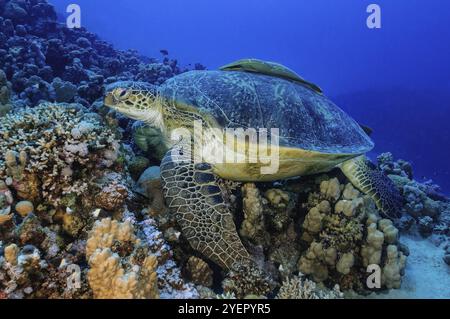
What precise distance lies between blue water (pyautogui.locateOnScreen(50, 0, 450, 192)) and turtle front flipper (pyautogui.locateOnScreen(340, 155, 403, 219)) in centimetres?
2117

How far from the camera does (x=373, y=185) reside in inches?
177

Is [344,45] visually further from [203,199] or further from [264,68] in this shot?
[203,199]

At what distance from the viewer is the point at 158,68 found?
9.64 meters

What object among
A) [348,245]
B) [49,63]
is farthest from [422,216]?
[49,63]

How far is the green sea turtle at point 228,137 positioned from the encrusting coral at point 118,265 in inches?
26.8

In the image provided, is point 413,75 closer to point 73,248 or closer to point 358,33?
point 358,33

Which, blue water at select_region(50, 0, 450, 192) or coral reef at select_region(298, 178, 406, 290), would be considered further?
blue water at select_region(50, 0, 450, 192)

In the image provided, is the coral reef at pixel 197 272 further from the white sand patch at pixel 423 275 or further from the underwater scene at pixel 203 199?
the white sand patch at pixel 423 275

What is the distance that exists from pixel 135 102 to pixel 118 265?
8.00ft

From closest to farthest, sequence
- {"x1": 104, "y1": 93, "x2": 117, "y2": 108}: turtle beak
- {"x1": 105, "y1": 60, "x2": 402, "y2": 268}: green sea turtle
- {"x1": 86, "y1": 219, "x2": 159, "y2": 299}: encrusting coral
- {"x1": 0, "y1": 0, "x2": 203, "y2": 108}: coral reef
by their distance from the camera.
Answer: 1. {"x1": 86, "y1": 219, "x2": 159, "y2": 299}: encrusting coral
2. {"x1": 105, "y1": 60, "x2": 402, "y2": 268}: green sea turtle
3. {"x1": 104, "y1": 93, "x2": 117, "y2": 108}: turtle beak
4. {"x1": 0, "y1": 0, "x2": 203, "y2": 108}: coral reef

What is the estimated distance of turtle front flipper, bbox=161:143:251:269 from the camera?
2.88 metres

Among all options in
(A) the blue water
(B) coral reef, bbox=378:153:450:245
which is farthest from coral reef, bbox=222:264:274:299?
(A) the blue water

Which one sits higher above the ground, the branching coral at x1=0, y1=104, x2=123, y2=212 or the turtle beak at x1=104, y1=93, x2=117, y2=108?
the turtle beak at x1=104, y1=93, x2=117, y2=108

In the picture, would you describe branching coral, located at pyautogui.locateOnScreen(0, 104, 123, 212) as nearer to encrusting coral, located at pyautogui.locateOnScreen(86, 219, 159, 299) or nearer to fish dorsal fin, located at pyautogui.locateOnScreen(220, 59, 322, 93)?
encrusting coral, located at pyautogui.locateOnScreen(86, 219, 159, 299)
